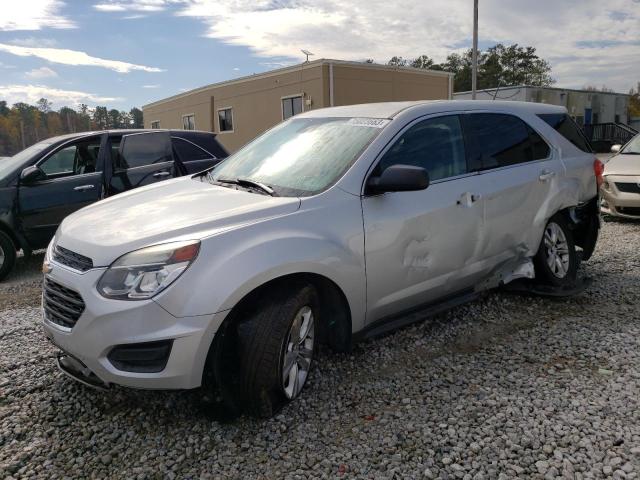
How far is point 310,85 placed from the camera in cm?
2223

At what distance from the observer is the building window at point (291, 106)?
76.1ft

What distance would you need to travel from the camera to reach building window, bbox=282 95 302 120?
76.1 ft

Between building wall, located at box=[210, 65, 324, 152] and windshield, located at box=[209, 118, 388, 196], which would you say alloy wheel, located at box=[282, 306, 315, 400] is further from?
building wall, located at box=[210, 65, 324, 152]

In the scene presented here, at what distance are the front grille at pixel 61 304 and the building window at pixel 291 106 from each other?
Answer: 21.0 m

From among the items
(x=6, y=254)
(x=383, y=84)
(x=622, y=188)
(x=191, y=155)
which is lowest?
(x=6, y=254)

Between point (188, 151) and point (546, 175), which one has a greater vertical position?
point (188, 151)

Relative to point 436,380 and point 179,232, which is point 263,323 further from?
point 436,380

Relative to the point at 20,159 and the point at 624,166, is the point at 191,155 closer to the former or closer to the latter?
the point at 20,159

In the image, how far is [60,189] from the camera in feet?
21.0

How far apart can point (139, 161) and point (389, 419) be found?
5.37 m

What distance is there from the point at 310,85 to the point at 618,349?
20.2 metres

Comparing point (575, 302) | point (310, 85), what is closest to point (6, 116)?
point (310, 85)

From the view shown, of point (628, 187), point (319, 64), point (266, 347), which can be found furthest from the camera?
point (319, 64)

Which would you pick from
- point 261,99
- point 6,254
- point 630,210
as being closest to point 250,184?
point 6,254
